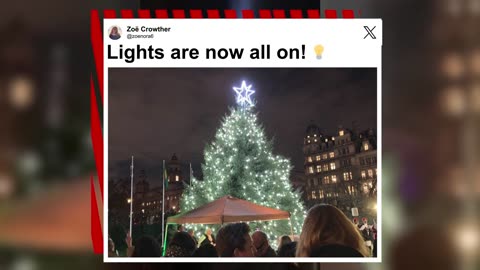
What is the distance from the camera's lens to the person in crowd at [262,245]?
191 centimetres

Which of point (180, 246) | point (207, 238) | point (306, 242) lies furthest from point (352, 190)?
point (180, 246)

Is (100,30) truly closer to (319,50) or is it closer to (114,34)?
(114,34)

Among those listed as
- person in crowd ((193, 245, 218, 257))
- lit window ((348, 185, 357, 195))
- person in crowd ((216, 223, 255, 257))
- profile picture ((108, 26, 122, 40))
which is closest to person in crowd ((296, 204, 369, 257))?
lit window ((348, 185, 357, 195))

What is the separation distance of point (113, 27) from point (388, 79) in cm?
137

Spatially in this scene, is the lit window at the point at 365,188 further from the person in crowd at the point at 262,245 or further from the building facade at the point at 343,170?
the person in crowd at the point at 262,245

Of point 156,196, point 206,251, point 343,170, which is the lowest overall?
point 206,251

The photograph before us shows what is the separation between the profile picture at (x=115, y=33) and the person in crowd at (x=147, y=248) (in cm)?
98

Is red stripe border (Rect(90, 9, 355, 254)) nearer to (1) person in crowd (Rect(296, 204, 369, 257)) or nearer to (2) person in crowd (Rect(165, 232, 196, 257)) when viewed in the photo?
(2) person in crowd (Rect(165, 232, 196, 257))

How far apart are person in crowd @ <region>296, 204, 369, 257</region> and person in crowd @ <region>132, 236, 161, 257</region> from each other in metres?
0.69

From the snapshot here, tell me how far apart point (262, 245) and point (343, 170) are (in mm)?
545

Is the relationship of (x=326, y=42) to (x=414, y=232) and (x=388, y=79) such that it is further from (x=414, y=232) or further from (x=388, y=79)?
(x=414, y=232)

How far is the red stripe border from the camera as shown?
6.13 feet

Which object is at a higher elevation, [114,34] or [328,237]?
[114,34]

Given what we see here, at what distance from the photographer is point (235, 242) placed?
1.92 m
